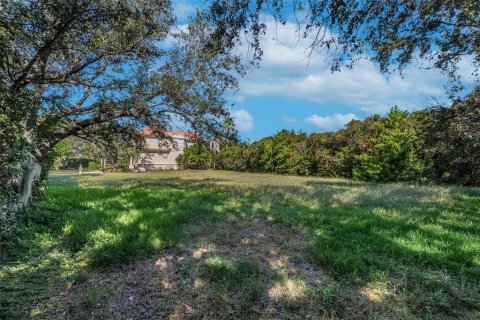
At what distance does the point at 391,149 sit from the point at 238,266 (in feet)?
62.2

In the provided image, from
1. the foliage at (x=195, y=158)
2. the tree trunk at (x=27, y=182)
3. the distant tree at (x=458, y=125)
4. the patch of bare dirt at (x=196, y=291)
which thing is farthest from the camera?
the foliage at (x=195, y=158)

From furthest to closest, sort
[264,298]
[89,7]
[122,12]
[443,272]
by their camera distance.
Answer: [122,12], [89,7], [443,272], [264,298]

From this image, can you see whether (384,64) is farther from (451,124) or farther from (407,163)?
(407,163)

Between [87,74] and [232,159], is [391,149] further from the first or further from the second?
[232,159]

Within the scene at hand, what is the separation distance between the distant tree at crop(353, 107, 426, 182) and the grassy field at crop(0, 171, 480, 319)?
47.2 feet

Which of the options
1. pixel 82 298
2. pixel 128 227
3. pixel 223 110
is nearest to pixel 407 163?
pixel 223 110

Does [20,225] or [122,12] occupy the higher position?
[122,12]

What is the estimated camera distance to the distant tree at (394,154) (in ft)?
61.6

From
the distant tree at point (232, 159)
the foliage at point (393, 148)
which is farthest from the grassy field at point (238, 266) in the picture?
the distant tree at point (232, 159)

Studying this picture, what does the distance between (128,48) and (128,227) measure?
5713mm

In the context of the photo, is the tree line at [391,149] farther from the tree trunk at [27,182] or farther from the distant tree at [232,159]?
the tree trunk at [27,182]

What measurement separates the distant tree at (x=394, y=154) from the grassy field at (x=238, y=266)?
14.4m

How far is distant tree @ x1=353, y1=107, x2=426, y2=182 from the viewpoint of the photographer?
18.8 m

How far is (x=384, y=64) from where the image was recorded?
5641 mm
